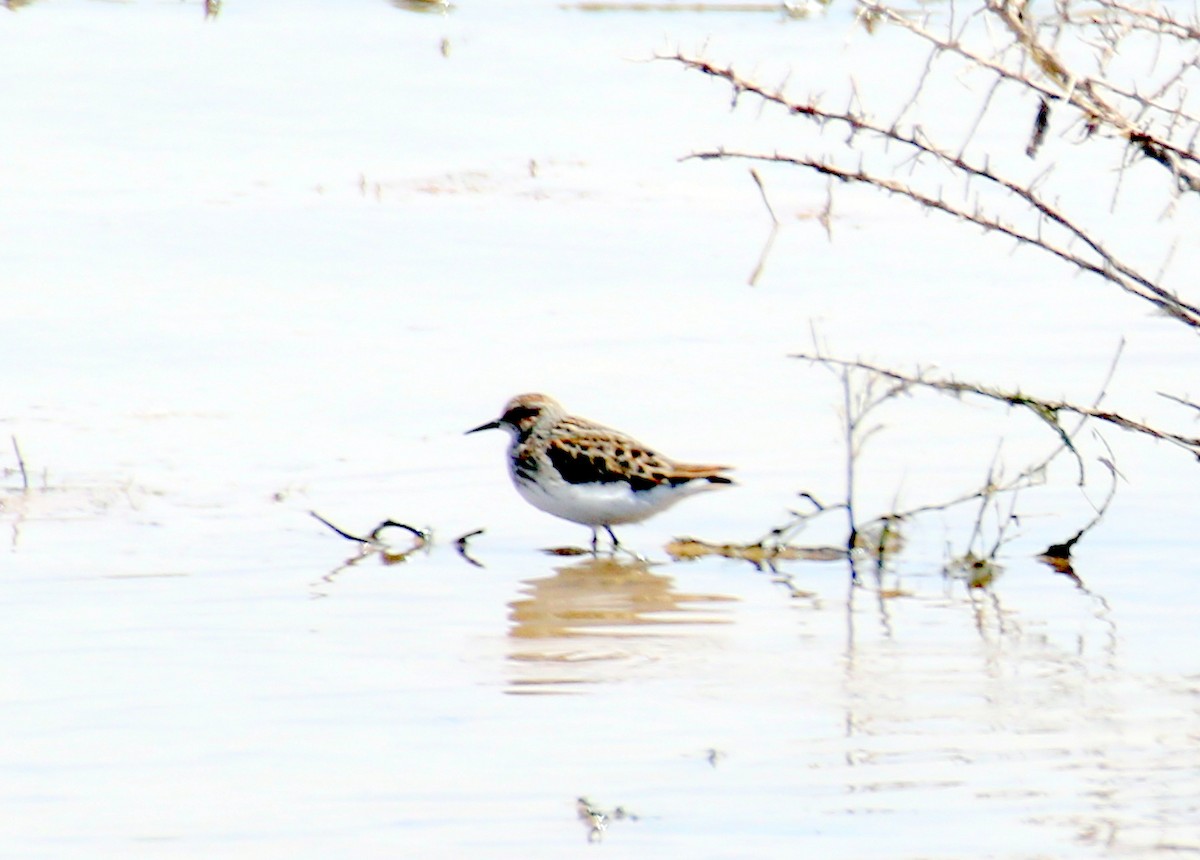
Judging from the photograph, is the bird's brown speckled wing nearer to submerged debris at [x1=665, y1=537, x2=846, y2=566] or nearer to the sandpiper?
the sandpiper

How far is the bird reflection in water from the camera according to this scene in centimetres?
607

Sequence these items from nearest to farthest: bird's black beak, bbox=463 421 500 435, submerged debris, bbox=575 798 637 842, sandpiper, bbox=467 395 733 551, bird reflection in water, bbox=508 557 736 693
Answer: submerged debris, bbox=575 798 637 842
bird reflection in water, bbox=508 557 736 693
sandpiper, bbox=467 395 733 551
bird's black beak, bbox=463 421 500 435

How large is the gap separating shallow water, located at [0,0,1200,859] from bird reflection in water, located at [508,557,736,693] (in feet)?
0.09

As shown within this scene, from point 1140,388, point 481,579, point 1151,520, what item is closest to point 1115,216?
point 1140,388

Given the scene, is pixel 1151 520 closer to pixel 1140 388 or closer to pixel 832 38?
pixel 1140 388

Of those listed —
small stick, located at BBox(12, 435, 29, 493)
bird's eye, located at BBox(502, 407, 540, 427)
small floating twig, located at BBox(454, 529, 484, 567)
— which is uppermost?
bird's eye, located at BBox(502, 407, 540, 427)

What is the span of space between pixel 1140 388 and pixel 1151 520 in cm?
185

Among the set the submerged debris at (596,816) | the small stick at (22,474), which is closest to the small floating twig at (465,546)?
the small stick at (22,474)

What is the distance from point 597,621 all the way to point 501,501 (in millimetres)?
1914

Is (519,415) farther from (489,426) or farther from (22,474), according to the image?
(22,474)

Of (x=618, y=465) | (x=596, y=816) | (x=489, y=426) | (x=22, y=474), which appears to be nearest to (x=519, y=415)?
(x=489, y=426)

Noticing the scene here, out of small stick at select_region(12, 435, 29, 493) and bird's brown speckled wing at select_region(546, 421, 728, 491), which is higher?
bird's brown speckled wing at select_region(546, 421, 728, 491)

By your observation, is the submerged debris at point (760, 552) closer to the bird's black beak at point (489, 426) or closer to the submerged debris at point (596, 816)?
Result: the bird's black beak at point (489, 426)

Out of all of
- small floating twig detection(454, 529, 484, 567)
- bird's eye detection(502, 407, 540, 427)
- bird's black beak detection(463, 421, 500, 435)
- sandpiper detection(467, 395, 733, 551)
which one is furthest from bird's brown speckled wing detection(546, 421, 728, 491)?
small floating twig detection(454, 529, 484, 567)
